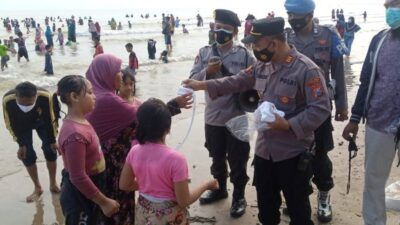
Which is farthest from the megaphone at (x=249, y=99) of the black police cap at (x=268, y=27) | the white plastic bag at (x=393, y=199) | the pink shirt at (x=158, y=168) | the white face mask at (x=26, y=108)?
the white face mask at (x=26, y=108)

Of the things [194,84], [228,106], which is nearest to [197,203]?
[228,106]

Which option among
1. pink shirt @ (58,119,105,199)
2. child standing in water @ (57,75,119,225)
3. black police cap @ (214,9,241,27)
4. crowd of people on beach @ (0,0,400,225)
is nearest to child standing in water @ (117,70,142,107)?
crowd of people on beach @ (0,0,400,225)

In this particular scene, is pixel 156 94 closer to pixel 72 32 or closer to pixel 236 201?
pixel 236 201

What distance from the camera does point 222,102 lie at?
4.32 meters

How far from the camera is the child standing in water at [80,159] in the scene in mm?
2777

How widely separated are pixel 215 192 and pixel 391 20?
2.54m

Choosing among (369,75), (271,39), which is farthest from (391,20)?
(271,39)

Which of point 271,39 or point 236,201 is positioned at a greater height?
point 271,39

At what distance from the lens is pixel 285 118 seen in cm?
304

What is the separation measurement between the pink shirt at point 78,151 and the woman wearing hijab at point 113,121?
31 cm

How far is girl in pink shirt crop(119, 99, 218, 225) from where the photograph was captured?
Answer: 2539mm

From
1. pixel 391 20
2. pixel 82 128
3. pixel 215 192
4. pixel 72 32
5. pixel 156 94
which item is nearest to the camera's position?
pixel 82 128

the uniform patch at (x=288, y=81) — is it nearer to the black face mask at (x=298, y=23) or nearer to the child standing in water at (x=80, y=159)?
the black face mask at (x=298, y=23)

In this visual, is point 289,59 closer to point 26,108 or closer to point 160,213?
point 160,213
